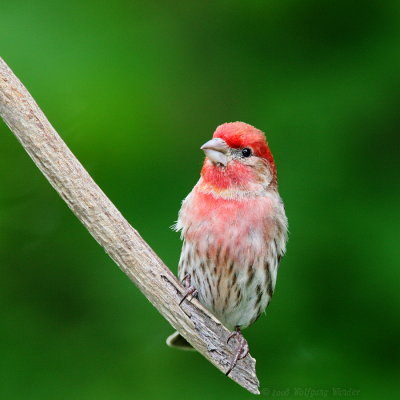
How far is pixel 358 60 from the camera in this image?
5605 mm

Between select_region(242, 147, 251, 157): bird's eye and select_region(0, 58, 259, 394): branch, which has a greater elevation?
select_region(242, 147, 251, 157): bird's eye

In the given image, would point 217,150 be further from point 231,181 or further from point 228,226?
point 228,226

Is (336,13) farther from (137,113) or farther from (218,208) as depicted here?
(218,208)

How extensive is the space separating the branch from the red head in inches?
27.4

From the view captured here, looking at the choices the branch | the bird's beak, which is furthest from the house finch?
the branch

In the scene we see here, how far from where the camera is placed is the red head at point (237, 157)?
14.5 ft

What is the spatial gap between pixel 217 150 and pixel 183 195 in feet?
3.23

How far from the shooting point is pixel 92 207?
12.6 ft

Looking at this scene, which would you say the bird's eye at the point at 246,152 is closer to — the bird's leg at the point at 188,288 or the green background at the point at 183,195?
the bird's leg at the point at 188,288

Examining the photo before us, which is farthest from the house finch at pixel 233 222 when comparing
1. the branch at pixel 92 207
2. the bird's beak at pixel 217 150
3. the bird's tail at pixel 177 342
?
the branch at pixel 92 207

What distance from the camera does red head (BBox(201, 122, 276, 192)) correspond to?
442 centimetres

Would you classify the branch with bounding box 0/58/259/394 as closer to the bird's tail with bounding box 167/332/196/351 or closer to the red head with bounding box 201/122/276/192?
the red head with bounding box 201/122/276/192

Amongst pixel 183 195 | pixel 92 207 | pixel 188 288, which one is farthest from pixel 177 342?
pixel 92 207

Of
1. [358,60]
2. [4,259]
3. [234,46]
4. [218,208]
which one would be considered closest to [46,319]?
[4,259]
